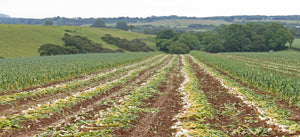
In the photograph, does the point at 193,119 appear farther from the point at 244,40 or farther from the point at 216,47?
the point at 244,40

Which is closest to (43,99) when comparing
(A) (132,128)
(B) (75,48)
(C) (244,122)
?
(A) (132,128)

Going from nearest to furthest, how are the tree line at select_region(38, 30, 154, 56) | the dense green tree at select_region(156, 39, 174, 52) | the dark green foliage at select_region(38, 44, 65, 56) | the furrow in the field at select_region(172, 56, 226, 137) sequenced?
the furrow in the field at select_region(172, 56, 226, 137)
the dark green foliage at select_region(38, 44, 65, 56)
the tree line at select_region(38, 30, 154, 56)
the dense green tree at select_region(156, 39, 174, 52)

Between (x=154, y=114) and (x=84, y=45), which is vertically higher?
(x=154, y=114)

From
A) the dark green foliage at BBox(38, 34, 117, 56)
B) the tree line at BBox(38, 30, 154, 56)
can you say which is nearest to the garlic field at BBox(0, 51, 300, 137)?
the dark green foliage at BBox(38, 34, 117, 56)

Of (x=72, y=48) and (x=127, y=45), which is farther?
(x=127, y=45)

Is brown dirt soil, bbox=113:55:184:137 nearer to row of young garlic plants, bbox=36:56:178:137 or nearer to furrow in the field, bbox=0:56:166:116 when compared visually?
row of young garlic plants, bbox=36:56:178:137

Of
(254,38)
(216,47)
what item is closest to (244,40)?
(254,38)

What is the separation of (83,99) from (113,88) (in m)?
4.04

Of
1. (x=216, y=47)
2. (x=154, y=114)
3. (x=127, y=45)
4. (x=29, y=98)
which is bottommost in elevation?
(x=216, y=47)

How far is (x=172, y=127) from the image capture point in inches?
308

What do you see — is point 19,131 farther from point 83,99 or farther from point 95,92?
point 95,92

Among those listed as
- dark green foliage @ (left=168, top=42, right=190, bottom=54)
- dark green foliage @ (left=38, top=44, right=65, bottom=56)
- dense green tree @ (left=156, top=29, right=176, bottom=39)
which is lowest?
dark green foliage @ (left=168, top=42, right=190, bottom=54)

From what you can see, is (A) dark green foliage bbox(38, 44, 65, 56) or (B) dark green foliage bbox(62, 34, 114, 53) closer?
(A) dark green foliage bbox(38, 44, 65, 56)

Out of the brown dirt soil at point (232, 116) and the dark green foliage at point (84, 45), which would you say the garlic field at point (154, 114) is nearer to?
the brown dirt soil at point (232, 116)
